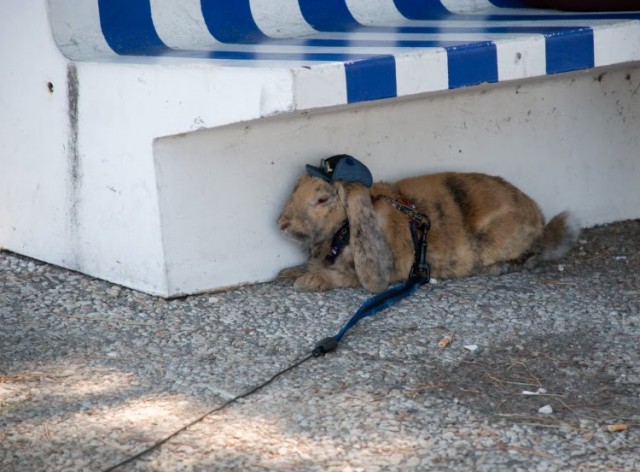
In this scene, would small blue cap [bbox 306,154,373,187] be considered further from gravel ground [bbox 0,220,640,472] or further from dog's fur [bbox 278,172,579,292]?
gravel ground [bbox 0,220,640,472]

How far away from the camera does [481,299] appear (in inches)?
197

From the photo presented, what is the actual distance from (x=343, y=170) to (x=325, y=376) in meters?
1.13

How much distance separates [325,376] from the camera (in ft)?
13.5

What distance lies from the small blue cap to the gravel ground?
54 cm

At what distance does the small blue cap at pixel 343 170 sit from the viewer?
4918 mm

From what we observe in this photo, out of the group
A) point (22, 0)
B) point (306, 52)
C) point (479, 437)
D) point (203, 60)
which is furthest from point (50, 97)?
point (479, 437)

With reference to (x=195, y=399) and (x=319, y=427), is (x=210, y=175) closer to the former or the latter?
(x=195, y=399)

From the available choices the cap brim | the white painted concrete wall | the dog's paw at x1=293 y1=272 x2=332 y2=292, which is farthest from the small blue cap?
the dog's paw at x1=293 y1=272 x2=332 y2=292

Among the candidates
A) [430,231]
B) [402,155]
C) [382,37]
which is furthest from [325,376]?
[382,37]

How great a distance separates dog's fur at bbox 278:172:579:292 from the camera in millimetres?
5010

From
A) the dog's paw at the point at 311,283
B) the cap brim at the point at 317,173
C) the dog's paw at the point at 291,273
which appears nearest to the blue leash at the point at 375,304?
the dog's paw at the point at 311,283

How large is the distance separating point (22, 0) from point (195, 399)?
2.23 metres

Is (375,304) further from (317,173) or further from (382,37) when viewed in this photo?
(382,37)

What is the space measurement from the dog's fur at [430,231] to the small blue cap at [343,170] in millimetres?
52
